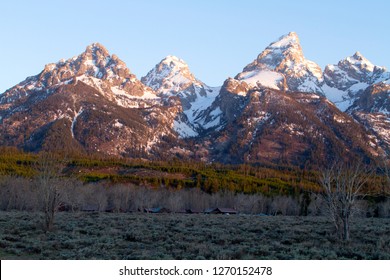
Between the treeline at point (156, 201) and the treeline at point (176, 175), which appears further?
the treeline at point (176, 175)

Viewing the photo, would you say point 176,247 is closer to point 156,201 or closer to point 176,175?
point 156,201

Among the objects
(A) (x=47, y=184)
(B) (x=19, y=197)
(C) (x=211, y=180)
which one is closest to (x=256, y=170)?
(C) (x=211, y=180)

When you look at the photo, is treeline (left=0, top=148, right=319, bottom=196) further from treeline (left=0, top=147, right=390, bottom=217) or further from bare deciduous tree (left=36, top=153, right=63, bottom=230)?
bare deciduous tree (left=36, top=153, right=63, bottom=230)

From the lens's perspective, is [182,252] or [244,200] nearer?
[182,252]

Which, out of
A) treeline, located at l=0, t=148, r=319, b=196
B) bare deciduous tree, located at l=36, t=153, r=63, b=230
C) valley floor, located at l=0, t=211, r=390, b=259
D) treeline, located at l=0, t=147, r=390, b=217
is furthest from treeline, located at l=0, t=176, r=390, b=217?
valley floor, located at l=0, t=211, r=390, b=259

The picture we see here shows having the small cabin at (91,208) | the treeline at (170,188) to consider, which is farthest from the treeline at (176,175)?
the small cabin at (91,208)

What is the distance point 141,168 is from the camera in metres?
168

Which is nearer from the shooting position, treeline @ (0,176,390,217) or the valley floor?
the valley floor

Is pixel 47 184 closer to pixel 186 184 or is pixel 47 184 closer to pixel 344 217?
pixel 344 217

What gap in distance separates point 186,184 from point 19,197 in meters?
63.5

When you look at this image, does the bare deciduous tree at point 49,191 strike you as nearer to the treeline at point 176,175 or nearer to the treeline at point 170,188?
the treeline at point 170,188

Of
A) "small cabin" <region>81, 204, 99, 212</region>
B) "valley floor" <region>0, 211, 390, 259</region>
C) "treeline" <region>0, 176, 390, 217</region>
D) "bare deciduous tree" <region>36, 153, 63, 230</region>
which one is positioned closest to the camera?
"valley floor" <region>0, 211, 390, 259</region>

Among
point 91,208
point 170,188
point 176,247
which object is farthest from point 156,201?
point 176,247

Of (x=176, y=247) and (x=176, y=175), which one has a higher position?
(x=176, y=175)
